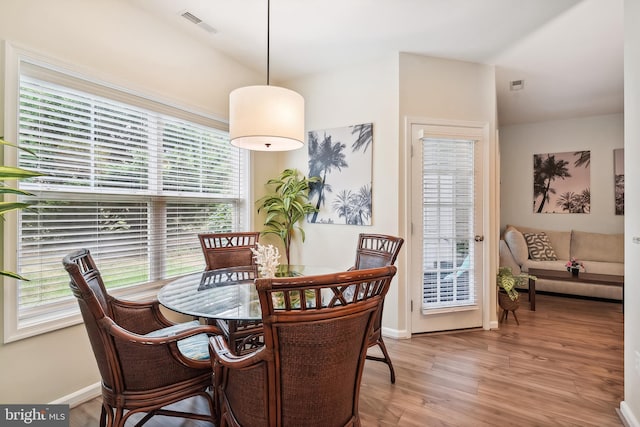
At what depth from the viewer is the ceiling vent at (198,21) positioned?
2.46 metres

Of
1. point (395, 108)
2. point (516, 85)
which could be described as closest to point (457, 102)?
point (395, 108)

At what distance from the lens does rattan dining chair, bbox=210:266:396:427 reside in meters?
1.05

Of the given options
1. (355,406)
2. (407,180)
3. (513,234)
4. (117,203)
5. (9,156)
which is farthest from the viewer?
(513,234)

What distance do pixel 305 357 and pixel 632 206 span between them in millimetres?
2072

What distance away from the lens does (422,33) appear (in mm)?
2740

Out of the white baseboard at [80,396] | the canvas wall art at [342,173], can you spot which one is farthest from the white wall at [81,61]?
the canvas wall art at [342,173]

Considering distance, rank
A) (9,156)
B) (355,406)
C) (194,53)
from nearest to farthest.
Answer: (355,406), (9,156), (194,53)

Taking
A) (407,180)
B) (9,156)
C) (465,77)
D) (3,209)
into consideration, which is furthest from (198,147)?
(465,77)

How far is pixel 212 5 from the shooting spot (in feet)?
7.77

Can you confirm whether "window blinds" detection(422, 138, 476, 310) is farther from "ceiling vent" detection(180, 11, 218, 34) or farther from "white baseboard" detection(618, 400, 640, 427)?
"ceiling vent" detection(180, 11, 218, 34)

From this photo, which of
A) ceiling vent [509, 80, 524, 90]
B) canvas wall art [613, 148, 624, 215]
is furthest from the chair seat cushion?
canvas wall art [613, 148, 624, 215]

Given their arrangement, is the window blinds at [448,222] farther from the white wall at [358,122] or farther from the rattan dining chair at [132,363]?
the rattan dining chair at [132,363]

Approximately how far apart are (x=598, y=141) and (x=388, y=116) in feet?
A: 13.6

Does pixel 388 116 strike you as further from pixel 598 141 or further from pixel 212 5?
pixel 598 141
